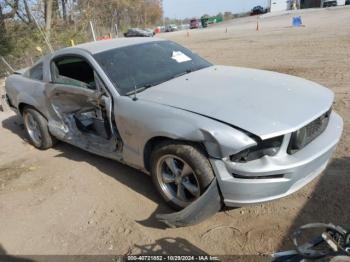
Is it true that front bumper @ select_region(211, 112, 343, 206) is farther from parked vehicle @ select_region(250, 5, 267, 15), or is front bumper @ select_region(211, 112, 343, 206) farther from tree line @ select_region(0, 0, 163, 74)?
parked vehicle @ select_region(250, 5, 267, 15)

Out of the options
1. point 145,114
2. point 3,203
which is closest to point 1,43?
point 3,203

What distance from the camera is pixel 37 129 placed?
5.45 metres

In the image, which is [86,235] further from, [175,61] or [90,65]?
[175,61]

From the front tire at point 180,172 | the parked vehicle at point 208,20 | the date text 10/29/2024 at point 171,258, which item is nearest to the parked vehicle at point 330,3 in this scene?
the parked vehicle at point 208,20

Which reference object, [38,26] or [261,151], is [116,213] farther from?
[38,26]

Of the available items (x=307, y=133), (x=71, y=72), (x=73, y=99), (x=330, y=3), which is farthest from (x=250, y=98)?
(x=330, y=3)

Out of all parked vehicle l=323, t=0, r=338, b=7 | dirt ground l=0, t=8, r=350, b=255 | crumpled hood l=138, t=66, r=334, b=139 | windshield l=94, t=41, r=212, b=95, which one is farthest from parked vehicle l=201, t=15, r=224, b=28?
crumpled hood l=138, t=66, r=334, b=139

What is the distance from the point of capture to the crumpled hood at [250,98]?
2.75m

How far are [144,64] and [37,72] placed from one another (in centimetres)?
205

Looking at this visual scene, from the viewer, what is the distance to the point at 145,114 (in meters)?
3.29

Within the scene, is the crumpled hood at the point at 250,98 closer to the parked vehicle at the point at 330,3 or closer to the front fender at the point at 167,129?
the front fender at the point at 167,129

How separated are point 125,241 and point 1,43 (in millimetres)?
15373

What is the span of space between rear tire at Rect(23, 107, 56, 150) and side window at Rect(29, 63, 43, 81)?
0.51m

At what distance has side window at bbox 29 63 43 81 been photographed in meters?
5.05
